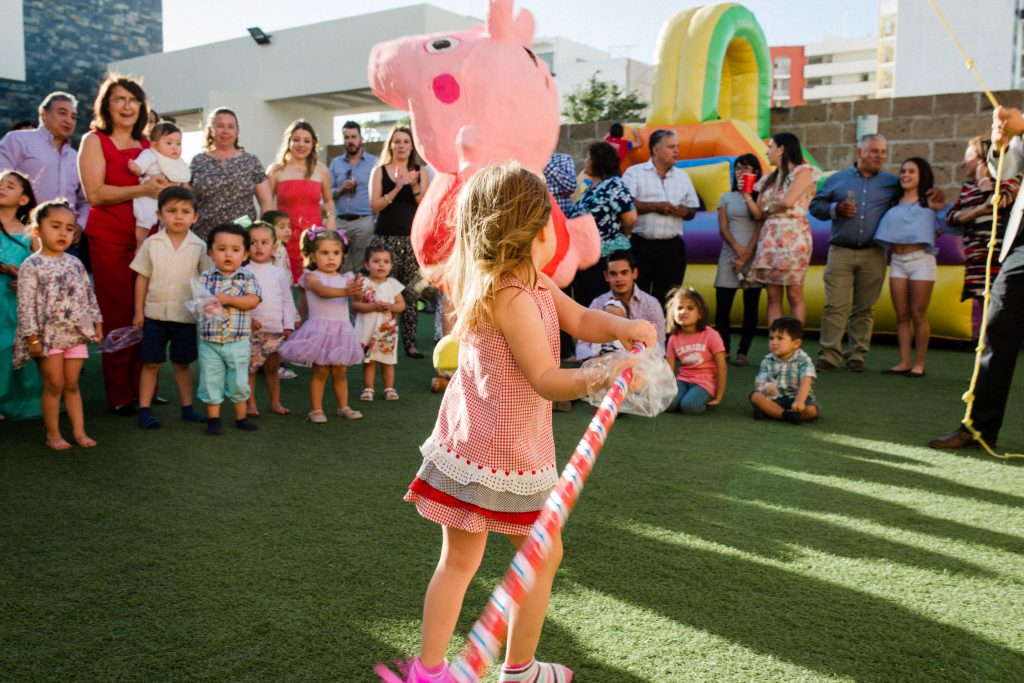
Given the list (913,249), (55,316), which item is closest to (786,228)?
(913,249)

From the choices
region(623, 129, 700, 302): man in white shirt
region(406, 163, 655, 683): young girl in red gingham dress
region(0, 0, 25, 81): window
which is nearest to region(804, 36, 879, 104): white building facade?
region(0, 0, 25, 81): window

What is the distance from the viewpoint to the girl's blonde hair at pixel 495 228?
6.13ft

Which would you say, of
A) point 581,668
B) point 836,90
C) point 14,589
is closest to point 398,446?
point 14,589

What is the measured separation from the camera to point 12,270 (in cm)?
452

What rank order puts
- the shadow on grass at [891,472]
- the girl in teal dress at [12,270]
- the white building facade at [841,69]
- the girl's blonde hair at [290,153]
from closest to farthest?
the shadow on grass at [891,472] → the girl in teal dress at [12,270] → the girl's blonde hair at [290,153] → the white building facade at [841,69]

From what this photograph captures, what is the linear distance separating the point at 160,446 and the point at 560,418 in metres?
2.21

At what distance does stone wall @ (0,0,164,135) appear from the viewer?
19.9m

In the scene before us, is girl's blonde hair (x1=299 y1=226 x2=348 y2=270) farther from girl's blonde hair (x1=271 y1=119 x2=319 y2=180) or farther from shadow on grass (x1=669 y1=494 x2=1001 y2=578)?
shadow on grass (x1=669 y1=494 x2=1001 y2=578)

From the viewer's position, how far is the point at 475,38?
4262 millimetres

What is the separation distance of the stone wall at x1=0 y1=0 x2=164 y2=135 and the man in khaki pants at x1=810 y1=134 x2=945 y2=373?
1786 centimetres

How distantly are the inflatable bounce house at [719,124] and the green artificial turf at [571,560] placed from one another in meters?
3.71

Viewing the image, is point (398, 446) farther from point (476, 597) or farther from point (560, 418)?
point (476, 597)

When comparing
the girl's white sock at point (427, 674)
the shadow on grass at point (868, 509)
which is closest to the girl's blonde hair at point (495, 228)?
the girl's white sock at point (427, 674)

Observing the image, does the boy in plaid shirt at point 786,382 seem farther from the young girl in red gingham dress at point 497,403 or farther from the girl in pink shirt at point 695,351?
the young girl in red gingham dress at point 497,403
